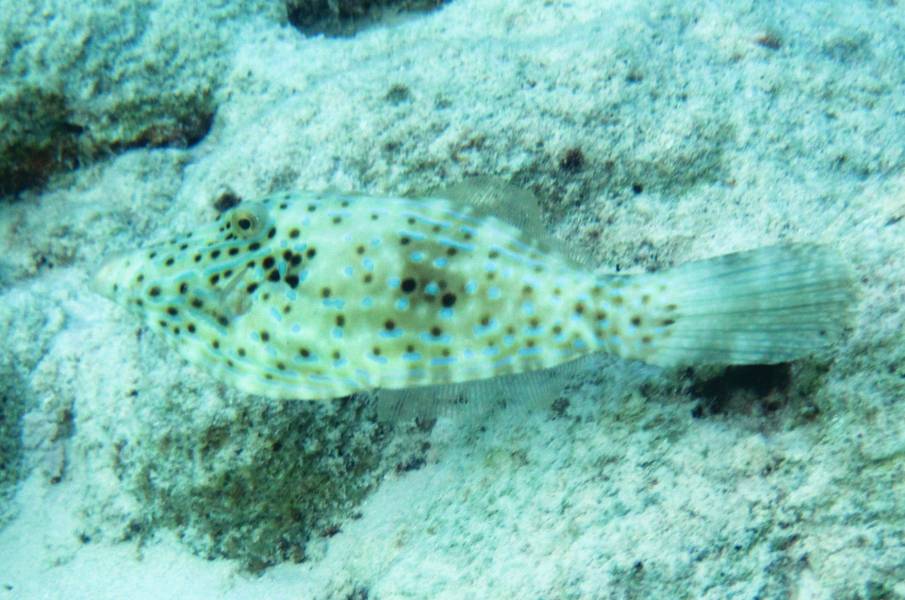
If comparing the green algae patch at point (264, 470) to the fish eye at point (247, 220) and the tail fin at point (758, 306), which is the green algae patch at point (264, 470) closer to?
the fish eye at point (247, 220)

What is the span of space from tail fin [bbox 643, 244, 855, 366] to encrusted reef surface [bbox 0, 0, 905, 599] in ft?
1.10

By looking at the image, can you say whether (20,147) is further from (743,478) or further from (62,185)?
(743,478)

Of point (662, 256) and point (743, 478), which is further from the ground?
point (662, 256)

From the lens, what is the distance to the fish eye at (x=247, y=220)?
250cm

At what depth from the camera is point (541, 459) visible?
2.65 metres

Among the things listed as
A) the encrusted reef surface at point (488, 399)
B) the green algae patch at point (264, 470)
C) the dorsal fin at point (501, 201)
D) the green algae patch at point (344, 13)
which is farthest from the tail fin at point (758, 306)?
the green algae patch at point (344, 13)

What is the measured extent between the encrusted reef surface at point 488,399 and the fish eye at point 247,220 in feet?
2.76

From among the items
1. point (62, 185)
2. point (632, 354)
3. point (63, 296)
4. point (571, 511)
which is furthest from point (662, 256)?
point (62, 185)

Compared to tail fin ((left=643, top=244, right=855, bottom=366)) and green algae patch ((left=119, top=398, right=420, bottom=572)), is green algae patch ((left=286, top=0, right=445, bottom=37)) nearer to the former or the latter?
green algae patch ((left=119, top=398, right=420, bottom=572))

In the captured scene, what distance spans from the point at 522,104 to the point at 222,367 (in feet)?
7.22

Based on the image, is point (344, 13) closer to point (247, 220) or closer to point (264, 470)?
point (247, 220)

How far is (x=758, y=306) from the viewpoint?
2.07 meters

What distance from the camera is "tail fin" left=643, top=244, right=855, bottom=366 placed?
2.04 m

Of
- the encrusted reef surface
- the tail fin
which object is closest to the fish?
the tail fin
